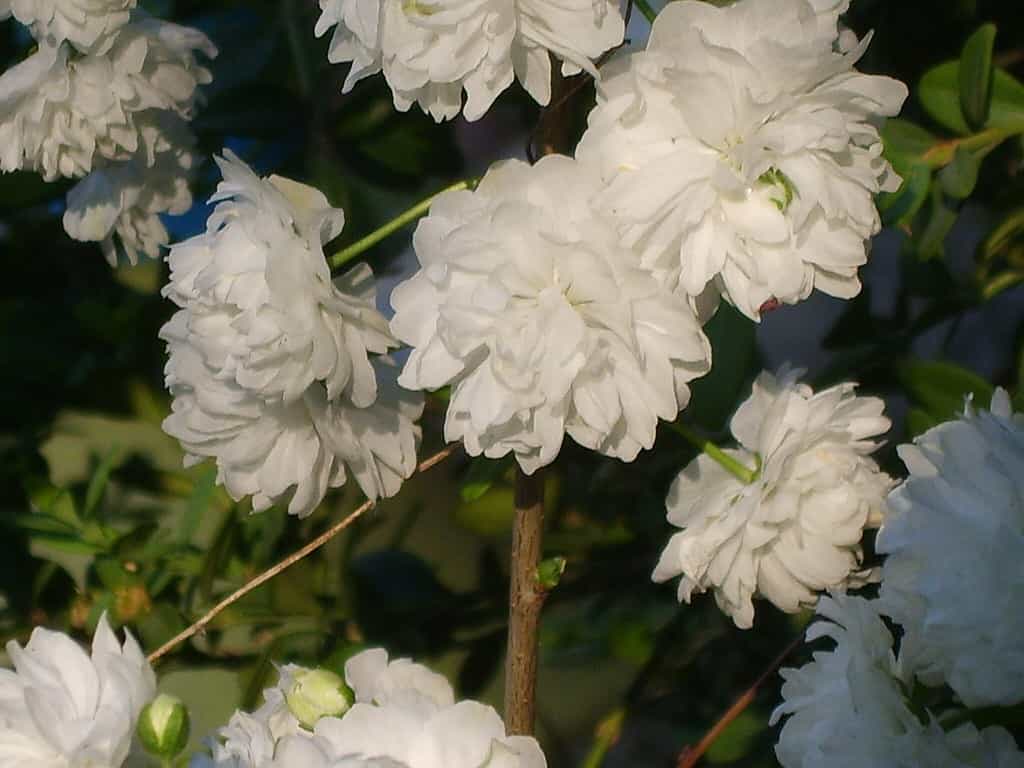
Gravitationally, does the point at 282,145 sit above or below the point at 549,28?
below

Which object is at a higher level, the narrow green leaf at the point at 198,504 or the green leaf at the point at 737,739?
the narrow green leaf at the point at 198,504

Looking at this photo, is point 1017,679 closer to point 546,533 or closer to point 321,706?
point 321,706

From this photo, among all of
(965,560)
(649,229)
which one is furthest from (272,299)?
(965,560)

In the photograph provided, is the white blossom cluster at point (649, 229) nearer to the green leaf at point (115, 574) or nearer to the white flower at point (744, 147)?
the white flower at point (744, 147)

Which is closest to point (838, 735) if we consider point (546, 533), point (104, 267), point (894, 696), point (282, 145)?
point (894, 696)

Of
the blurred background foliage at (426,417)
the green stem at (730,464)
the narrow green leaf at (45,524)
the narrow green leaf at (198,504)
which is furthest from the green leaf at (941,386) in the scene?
the narrow green leaf at (45,524)

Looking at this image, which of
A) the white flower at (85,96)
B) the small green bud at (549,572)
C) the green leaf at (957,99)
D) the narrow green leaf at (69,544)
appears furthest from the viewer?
the narrow green leaf at (69,544)
